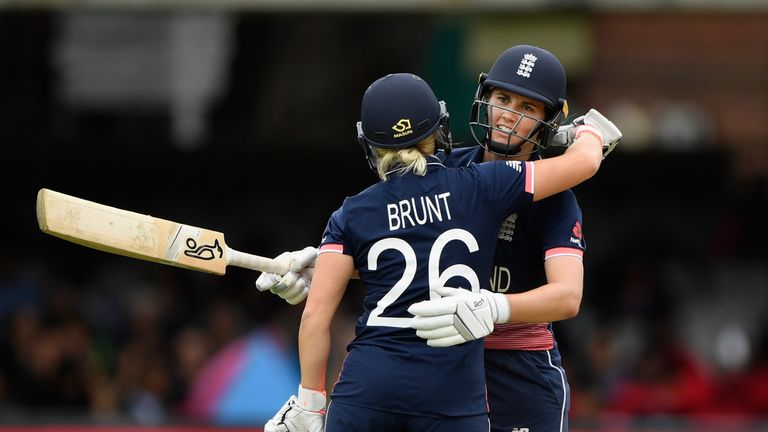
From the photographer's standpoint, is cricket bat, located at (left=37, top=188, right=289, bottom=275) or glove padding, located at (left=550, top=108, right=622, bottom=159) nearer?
cricket bat, located at (left=37, top=188, right=289, bottom=275)

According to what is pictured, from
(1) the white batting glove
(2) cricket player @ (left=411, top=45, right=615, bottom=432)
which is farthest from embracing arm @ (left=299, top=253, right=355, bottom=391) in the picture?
(2) cricket player @ (left=411, top=45, right=615, bottom=432)

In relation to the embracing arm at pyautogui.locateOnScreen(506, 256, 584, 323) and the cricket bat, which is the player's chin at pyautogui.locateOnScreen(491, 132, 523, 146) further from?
the cricket bat

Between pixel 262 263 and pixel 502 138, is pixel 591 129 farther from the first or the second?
pixel 262 263

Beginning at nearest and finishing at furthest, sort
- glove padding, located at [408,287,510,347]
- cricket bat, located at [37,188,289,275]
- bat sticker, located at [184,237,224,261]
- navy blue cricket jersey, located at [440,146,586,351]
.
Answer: glove padding, located at [408,287,510,347] < cricket bat, located at [37,188,289,275] < navy blue cricket jersey, located at [440,146,586,351] < bat sticker, located at [184,237,224,261]

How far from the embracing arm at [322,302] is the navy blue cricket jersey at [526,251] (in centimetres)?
57

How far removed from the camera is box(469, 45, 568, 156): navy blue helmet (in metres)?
4.16

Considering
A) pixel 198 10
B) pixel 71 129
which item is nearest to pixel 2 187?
pixel 71 129

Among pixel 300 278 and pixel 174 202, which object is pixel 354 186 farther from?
pixel 300 278

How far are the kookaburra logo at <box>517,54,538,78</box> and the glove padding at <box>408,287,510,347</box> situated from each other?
82 cm

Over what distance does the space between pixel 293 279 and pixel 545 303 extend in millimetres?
835

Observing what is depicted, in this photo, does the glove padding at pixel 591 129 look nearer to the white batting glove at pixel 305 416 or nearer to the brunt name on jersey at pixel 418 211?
the brunt name on jersey at pixel 418 211

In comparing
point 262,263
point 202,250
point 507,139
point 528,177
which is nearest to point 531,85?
point 507,139

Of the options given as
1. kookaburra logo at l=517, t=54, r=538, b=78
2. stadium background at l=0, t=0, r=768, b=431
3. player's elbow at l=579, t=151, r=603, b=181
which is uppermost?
kookaburra logo at l=517, t=54, r=538, b=78

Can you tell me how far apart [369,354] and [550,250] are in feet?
2.20
